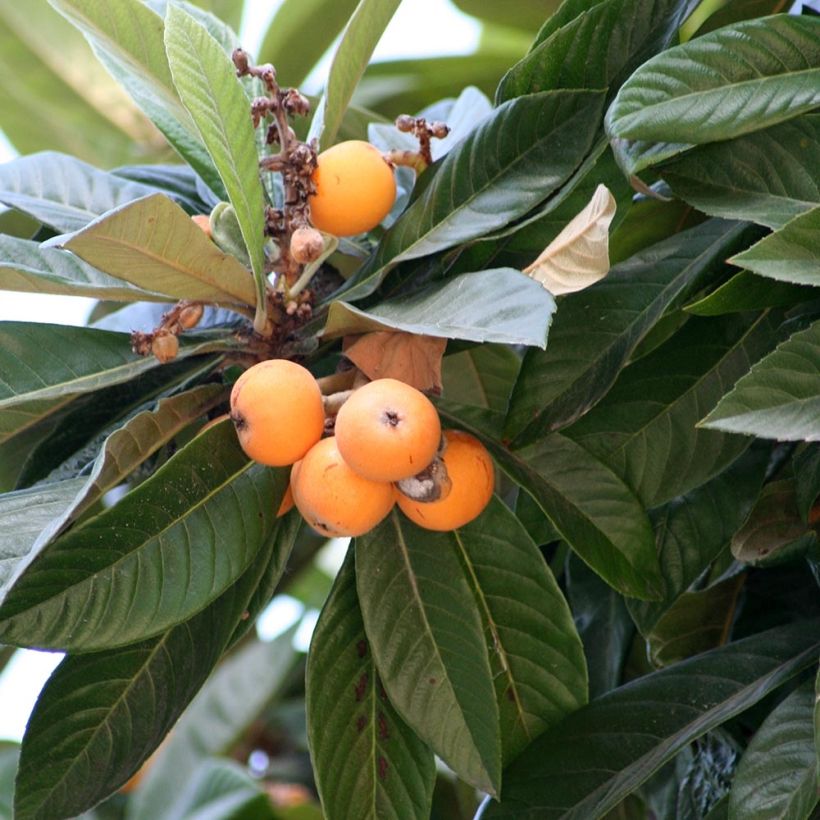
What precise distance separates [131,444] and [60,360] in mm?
117

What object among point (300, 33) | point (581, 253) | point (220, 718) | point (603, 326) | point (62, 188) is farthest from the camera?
point (220, 718)

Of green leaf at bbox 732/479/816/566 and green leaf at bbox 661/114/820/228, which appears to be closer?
green leaf at bbox 661/114/820/228

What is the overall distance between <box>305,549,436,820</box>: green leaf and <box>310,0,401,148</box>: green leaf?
13.8 inches

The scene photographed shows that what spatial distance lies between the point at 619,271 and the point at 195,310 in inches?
12.6

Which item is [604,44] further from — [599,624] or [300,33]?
[300,33]

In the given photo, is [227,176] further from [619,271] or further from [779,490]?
[779,490]

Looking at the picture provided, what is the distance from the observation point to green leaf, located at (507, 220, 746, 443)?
0.86m

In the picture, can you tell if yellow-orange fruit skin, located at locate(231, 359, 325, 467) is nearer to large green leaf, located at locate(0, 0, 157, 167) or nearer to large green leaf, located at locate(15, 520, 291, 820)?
large green leaf, located at locate(15, 520, 291, 820)

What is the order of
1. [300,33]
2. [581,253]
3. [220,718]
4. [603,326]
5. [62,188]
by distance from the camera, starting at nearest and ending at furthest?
[581,253], [603,326], [62,188], [300,33], [220,718]

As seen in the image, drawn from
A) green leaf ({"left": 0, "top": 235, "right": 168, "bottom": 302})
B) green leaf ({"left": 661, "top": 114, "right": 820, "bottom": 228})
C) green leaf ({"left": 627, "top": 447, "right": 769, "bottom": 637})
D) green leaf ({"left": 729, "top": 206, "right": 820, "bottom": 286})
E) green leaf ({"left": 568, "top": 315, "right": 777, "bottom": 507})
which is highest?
green leaf ({"left": 729, "top": 206, "right": 820, "bottom": 286})

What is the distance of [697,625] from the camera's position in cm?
112

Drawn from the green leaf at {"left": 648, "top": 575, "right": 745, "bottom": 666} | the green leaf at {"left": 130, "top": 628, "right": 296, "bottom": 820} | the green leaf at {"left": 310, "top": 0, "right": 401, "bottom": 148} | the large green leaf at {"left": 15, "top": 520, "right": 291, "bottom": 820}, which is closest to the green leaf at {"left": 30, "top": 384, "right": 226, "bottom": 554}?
the large green leaf at {"left": 15, "top": 520, "right": 291, "bottom": 820}

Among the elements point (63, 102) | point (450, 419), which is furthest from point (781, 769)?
point (63, 102)

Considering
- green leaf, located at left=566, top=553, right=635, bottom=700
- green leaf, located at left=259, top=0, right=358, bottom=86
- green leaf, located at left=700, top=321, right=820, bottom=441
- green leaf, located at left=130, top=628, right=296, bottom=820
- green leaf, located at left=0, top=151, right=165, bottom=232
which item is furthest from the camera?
green leaf, located at left=130, top=628, right=296, bottom=820
